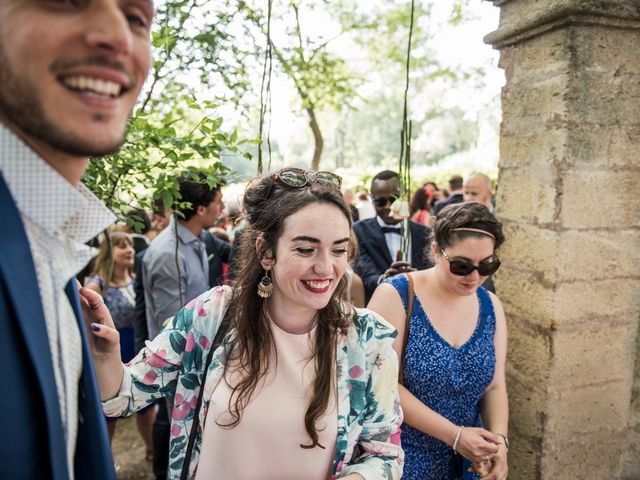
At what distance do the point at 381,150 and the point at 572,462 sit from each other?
56.7m

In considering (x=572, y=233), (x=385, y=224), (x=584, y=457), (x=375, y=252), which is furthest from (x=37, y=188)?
(x=385, y=224)

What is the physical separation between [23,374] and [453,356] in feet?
6.19

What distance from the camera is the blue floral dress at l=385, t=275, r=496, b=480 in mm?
2201

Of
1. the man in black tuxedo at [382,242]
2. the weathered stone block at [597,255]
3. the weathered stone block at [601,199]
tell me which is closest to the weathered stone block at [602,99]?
the weathered stone block at [601,199]

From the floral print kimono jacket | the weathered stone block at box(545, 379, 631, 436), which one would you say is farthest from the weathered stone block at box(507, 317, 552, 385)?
the floral print kimono jacket

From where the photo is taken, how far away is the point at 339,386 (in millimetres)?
1578

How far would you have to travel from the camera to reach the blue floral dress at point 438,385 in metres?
2.20

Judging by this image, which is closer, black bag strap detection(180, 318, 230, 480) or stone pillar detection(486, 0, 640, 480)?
black bag strap detection(180, 318, 230, 480)

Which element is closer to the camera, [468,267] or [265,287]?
[265,287]

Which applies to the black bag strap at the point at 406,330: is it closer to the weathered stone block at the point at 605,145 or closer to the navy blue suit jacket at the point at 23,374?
the weathered stone block at the point at 605,145

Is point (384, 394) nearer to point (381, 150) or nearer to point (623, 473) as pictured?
point (623, 473)

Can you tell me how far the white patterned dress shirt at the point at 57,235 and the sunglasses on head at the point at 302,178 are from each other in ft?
2.85

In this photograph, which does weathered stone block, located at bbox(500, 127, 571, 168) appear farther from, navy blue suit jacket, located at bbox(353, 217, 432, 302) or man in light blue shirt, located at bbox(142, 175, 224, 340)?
man in light blue shirt, located at bbox(142, 175, 224, 340)

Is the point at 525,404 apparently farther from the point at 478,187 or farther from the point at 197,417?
the point at 478,187
